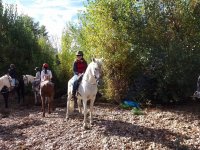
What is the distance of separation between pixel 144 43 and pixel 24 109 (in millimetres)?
7178

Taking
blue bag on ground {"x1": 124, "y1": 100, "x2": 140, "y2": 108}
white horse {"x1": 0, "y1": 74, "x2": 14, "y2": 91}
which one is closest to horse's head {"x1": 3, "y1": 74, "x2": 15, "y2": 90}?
white horse {"x1": 0, "y1": 74, "x2": 14, "y2": 91}

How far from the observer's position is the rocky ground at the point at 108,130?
37.1ft

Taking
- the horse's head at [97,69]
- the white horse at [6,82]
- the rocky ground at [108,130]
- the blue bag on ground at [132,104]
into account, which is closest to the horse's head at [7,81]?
the white horse at [6,82]

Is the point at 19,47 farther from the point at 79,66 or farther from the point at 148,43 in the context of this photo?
the point at 79,66

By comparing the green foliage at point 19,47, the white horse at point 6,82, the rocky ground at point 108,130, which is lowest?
the rocky ground at point 108,130

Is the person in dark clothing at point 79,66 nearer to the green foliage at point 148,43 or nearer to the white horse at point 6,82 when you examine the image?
the green foliage at point 148,43

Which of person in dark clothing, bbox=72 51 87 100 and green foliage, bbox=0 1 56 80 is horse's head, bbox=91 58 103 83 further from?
green foliage, bbox=0 1 56 80

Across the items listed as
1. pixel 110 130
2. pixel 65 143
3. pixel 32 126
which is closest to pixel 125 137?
pixel 110 130

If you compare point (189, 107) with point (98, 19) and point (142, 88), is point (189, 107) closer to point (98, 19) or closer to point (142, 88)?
point (142, 88)

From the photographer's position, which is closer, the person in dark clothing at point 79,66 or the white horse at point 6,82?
the person in dark clothing at point 79,66

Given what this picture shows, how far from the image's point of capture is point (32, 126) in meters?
13.7

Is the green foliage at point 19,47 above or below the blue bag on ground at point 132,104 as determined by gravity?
above

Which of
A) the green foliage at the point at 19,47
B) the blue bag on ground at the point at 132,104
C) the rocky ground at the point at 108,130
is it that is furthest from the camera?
the green foliage at the point at 19,47

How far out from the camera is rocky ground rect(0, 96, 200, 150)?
37.1ft
